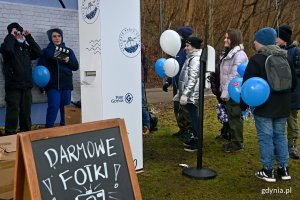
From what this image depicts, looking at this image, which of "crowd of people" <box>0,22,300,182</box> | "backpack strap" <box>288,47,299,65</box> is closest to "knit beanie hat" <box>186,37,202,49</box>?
"crowd of people" <box>0,22,300,182</box>

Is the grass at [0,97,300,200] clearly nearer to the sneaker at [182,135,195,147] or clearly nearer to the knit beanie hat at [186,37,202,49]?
the sneaker at [182,135,195,147]

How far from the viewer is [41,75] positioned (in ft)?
21.0

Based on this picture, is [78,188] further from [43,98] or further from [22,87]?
[43,98]

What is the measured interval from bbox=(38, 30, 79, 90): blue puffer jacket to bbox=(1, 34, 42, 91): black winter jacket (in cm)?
40

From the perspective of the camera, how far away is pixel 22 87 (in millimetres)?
6141

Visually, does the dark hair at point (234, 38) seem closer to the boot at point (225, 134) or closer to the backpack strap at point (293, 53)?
the backpack strap at point (293, 53)

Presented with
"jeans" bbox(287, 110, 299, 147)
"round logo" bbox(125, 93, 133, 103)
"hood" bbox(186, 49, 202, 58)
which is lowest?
"jeans" bbox(287, 110, 299, 147)

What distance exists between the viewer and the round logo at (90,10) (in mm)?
4214

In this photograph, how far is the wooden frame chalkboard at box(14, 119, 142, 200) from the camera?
245cm

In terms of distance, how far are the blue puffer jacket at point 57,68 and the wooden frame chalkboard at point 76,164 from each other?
12.9 ft

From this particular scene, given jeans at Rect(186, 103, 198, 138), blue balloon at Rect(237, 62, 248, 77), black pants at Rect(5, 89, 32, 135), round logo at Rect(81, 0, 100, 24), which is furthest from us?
black pants at Rect(5, 89, 32, 135)

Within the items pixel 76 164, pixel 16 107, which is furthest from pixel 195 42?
pixel 76 164

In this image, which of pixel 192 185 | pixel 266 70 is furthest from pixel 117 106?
pixel 266 70

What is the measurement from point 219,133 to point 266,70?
3145 mm
